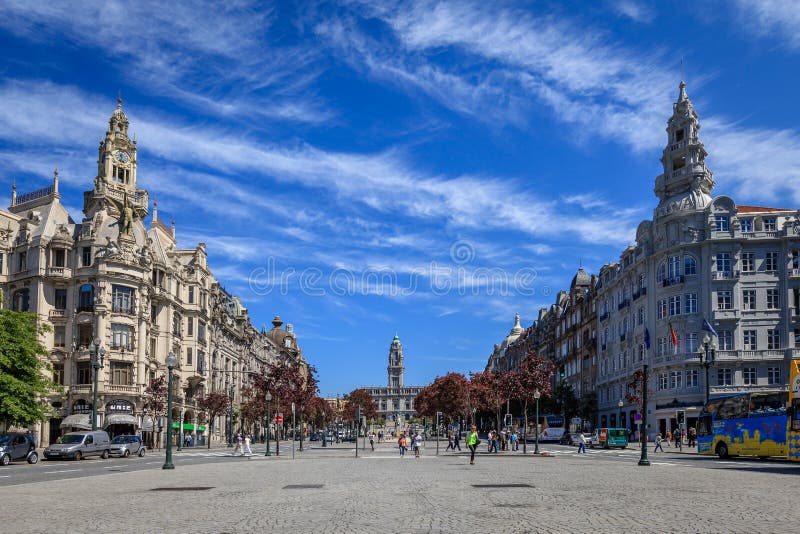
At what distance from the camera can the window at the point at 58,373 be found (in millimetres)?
72762

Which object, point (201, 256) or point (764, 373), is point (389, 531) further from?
point (201, 256)

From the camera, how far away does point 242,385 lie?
11981cm

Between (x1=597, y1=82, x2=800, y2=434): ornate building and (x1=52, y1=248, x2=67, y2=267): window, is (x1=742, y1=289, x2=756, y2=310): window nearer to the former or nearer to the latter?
(x1=597, y1=82, x2=800, y2=434): ornate building

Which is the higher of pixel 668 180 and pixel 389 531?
pixel 668 180

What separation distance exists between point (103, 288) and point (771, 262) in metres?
61.6

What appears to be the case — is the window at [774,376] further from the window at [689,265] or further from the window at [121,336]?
the window at [121,336]

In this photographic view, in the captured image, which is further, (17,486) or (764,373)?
(764,373)

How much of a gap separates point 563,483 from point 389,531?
1206cm

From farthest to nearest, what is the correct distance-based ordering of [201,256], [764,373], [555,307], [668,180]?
[555,307]
[201,256]
[668,180]
[764,373]

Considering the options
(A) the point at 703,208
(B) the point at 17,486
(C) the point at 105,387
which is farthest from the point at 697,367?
(B) the point at 17,486

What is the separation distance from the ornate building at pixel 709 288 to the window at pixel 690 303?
9cm

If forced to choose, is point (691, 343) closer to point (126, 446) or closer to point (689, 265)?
point (689, 265)

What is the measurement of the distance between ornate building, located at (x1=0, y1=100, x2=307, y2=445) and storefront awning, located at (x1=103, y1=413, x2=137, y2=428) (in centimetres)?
9

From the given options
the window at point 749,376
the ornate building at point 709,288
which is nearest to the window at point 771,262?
the ornate building at point 709,288
